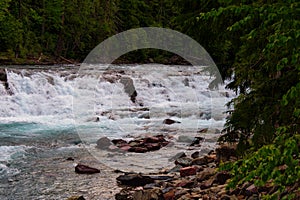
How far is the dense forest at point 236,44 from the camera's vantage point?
7.22ft

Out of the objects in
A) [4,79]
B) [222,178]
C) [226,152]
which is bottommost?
[222,178]

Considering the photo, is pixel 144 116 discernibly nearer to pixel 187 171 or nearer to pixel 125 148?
pixel 125 148

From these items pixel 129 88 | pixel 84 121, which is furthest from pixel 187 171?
pixel 129 88

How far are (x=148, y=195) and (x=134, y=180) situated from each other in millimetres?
1038

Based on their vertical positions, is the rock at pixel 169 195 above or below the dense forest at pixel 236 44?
below

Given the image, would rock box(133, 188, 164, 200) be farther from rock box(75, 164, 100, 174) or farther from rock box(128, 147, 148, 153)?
rock box(128, 147, 148, 153)

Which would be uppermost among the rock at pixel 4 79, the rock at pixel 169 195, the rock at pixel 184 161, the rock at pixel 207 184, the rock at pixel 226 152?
the rock at pixel 4 79

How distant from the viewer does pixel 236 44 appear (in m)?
5.68

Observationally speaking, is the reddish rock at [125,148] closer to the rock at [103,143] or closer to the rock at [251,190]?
the rock at [103,143]

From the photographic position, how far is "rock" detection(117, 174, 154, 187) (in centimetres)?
695

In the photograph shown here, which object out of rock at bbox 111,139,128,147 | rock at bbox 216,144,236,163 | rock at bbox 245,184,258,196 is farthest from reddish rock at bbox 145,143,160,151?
rock at bbox 245,184,258,196

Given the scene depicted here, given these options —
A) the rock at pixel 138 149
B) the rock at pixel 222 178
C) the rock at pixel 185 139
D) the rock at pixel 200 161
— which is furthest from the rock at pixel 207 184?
the rock at pixel 185 139

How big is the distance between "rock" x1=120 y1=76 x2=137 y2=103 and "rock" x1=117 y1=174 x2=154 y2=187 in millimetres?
11428

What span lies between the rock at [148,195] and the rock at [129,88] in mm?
12427
